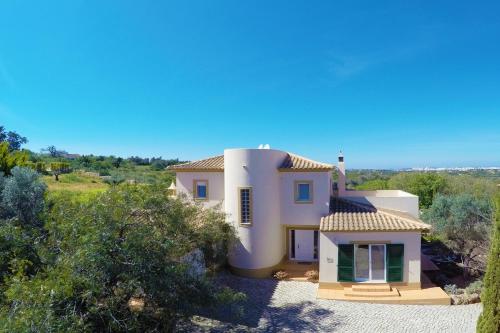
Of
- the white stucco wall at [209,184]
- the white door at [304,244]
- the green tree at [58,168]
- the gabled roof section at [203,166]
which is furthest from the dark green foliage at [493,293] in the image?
the green tree at [58,168]

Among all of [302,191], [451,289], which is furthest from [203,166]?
[451,289]

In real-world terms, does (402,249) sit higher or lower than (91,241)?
lower

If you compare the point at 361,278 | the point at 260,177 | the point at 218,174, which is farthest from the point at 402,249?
the point at 218,174

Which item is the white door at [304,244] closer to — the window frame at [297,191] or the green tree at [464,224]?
the window frame at [297,191]

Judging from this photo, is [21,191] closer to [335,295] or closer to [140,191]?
[140,191]

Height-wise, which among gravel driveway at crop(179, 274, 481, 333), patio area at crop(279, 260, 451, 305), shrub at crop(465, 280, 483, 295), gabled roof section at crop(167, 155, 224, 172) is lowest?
gravel driveway at crop(179, 274, 481, 333)

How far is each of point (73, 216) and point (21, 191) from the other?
1104 cm

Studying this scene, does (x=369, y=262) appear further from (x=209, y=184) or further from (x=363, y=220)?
(x=209, y=184)

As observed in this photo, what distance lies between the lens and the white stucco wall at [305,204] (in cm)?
2289

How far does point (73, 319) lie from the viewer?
8.40 meters

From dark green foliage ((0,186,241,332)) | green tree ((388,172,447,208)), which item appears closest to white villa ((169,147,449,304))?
dark green foliage ((0,186,241,332))

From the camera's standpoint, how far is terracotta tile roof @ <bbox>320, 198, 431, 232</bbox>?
19.3m

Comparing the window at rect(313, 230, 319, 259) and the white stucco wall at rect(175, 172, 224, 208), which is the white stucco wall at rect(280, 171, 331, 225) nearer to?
the window at rect(313, 230, 319, 259)

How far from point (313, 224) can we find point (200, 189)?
31.6 ft
